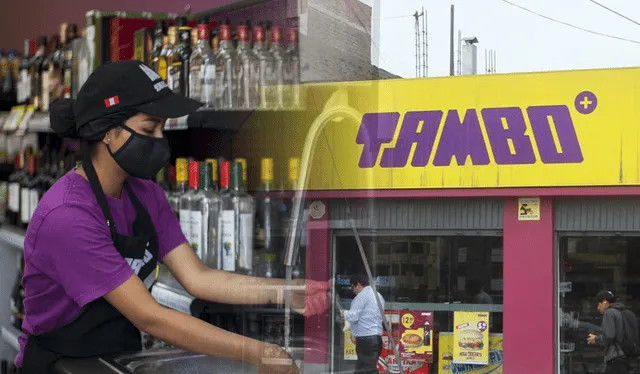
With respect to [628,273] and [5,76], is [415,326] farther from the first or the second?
[5,76]

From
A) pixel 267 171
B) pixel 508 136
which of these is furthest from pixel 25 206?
pixel 508 136

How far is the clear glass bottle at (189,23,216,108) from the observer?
2547 mm

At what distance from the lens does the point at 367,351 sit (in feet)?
5.74

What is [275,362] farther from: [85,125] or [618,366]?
[618,366]

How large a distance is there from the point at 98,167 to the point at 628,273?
340 cm

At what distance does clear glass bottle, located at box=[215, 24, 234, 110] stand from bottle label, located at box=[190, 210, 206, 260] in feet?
1.02

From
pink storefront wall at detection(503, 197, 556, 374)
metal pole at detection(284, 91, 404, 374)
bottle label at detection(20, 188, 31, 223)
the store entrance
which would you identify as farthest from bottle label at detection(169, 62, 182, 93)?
the store entrance

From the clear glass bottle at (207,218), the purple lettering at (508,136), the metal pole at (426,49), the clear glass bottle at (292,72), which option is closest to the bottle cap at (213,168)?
the clear glass bottle at (207,218)

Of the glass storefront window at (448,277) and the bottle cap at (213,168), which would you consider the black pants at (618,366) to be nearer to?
the glass storefront window at (448,277)

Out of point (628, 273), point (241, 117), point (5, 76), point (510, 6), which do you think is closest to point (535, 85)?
point (510, 6)

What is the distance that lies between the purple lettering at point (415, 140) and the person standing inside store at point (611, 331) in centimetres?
126

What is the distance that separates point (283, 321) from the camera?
1.65 m

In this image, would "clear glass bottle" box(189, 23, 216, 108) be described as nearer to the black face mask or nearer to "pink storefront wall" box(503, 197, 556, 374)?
the black face mask

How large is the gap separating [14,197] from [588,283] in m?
2.63
